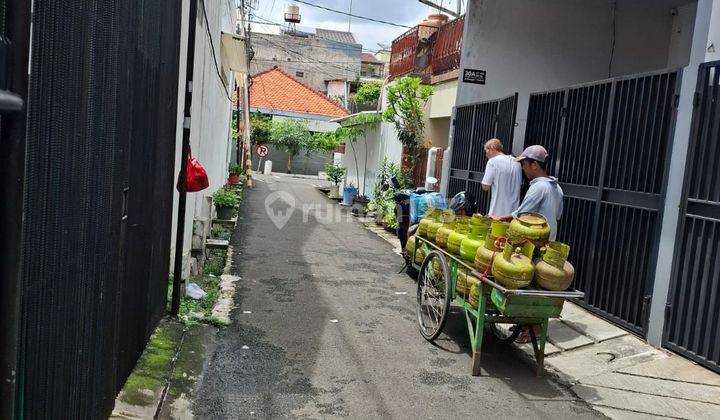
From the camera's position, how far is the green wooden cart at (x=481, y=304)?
4996 millimetres

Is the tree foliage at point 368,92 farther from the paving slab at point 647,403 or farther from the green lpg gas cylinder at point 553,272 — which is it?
the paving slab at point 647,403

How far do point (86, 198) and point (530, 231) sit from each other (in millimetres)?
3614

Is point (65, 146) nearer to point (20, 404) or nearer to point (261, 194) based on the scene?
point (20, 404)

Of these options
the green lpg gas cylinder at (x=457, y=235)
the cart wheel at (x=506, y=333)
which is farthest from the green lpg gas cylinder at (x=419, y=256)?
the cart wheel at (x=506, y=333)

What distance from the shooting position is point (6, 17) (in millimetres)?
1507

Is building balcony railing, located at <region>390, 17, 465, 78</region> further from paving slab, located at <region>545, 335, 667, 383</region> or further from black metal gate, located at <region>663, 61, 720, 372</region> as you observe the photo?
paving slab, located at <region>545, 335, 667, 383</region>

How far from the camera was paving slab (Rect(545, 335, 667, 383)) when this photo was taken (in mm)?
5594

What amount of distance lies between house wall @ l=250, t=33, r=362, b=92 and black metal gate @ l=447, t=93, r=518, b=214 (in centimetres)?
4041

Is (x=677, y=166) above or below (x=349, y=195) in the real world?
above

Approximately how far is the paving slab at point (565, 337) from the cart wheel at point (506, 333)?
0.42 meters

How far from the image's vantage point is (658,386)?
5.15m

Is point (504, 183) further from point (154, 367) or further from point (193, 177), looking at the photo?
point (154, 367)

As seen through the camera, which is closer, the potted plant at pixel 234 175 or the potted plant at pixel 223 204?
the potted plant at pixel 223 204

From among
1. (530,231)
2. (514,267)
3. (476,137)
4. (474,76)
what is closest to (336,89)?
(474,76)
